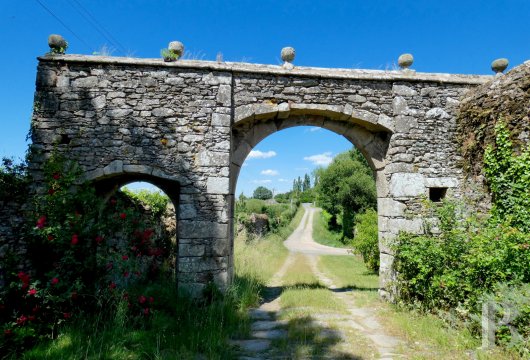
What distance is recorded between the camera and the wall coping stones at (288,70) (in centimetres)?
545

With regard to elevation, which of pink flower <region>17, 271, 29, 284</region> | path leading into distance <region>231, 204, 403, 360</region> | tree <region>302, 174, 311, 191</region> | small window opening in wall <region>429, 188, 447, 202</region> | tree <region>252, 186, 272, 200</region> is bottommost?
path leading into distance <region>231, 204, 403, 360</region>

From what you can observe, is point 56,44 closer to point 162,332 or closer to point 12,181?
point 12,181

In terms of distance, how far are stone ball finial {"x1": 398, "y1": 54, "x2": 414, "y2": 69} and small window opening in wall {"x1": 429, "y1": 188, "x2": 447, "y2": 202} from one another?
2345mm

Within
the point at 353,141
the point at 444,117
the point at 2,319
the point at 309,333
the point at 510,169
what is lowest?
the point at 309,333

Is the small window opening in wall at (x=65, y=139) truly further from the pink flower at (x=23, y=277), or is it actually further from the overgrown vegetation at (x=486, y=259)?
the overgrown vegetation at (x=486, y=259)

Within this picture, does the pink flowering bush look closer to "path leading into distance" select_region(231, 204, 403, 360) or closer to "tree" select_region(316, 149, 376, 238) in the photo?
"path leading into distance" select_region(231, 204, 403, 360)

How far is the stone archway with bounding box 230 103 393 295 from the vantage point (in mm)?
5754

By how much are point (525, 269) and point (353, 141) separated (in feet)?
11.0

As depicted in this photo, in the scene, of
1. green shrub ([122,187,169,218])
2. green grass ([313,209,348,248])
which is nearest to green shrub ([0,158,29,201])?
green shrub ([122,187,169,218])

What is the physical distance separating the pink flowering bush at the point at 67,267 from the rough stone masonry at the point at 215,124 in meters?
0.85

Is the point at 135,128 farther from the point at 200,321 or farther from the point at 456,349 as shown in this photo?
the point at 456,349

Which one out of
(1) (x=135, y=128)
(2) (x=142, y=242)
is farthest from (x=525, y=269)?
(1) (x=135, y=128)

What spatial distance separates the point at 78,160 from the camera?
5.29 metres

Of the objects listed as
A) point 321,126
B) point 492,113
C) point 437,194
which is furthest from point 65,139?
point 492,113
